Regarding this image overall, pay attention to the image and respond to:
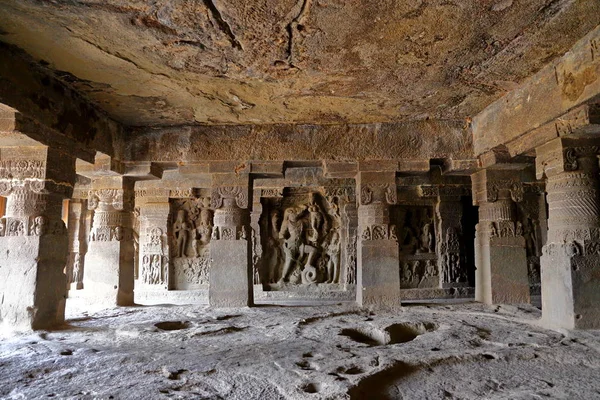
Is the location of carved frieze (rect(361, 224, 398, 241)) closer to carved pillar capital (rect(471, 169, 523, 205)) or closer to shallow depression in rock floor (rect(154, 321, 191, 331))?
carved pillar capital (rect(471, 169, 523, 205))

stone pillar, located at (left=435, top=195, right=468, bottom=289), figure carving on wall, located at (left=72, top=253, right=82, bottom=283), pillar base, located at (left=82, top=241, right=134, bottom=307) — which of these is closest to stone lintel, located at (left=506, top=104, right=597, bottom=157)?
stone pillar, located at (left=435, top=195, right=468, bottom=289)

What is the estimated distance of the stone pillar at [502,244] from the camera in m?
7.23

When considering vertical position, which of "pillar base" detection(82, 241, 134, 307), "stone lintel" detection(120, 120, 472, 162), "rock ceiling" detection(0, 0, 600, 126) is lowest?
"pillar base" detection(82, 241, 134, 307)

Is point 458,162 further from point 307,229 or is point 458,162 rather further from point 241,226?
point 307,229

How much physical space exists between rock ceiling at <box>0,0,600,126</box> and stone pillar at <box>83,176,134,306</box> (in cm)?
199

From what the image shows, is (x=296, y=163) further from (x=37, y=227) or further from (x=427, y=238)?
(x=427, y=238)

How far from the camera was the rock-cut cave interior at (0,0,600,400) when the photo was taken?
12.1 feet

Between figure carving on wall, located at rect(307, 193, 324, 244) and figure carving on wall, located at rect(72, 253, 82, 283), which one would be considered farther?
figure carving on wall, located at rect(72, 253, 82, 283)

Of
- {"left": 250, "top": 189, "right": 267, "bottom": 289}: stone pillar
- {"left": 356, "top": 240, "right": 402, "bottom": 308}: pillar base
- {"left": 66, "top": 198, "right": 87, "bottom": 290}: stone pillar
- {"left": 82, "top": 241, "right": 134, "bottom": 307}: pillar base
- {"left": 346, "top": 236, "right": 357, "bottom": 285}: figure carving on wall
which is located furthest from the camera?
{"left": 66, "top": 198, "right": 87, "bottom": 290}: stone pillar

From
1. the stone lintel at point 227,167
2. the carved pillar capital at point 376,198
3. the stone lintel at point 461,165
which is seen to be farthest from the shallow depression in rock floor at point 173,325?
the stone lintel at point 461,165

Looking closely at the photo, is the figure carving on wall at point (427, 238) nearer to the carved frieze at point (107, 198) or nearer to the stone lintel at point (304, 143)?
the stone lintel at point (304, 143)

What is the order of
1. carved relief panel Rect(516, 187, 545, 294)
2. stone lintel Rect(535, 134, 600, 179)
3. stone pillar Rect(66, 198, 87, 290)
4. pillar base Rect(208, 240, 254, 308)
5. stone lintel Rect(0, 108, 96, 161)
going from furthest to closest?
stone pillar Rect(66, 198, 87, 290) < carved relief panel Rect(516, 187, 545, 294) < pillar base Rect(208, 240, 254, 308) < stone lintel Rect(535, 134, 600, 179) < stone lintel Rect(0, 108, 96, 161)

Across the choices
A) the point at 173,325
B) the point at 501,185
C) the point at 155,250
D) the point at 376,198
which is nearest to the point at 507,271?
the point at 501,185

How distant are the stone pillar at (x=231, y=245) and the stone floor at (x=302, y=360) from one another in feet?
3.17
